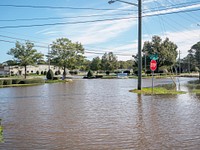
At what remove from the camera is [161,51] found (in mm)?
82625

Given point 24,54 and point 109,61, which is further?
point 109,61

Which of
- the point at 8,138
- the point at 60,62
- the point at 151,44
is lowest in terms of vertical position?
the point at 8,138

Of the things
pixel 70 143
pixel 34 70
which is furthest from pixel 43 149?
pixel 34 70

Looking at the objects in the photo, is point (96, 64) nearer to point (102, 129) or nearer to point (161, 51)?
point (161, 51)

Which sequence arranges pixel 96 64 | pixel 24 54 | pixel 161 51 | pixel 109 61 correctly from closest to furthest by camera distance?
1. pixel 24 54
2. pixel 161 51
3. pixel 109 61
4. pixel 96 64

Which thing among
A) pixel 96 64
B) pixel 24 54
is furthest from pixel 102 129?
pixel 96 64

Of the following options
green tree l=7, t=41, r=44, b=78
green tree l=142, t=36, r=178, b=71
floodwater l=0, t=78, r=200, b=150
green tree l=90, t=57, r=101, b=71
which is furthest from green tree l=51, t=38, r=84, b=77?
green tree l=90, t=57, r=101, b=71

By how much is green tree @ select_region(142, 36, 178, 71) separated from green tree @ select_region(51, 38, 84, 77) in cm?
3315

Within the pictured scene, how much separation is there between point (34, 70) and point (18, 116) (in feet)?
305

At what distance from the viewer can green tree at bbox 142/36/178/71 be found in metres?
81.8

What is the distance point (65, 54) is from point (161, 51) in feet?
128

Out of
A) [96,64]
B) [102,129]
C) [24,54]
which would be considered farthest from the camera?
[96,64]

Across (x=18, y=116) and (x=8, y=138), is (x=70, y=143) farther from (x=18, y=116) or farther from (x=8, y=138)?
(x=18, y=116)

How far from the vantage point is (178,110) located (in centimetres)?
1221
